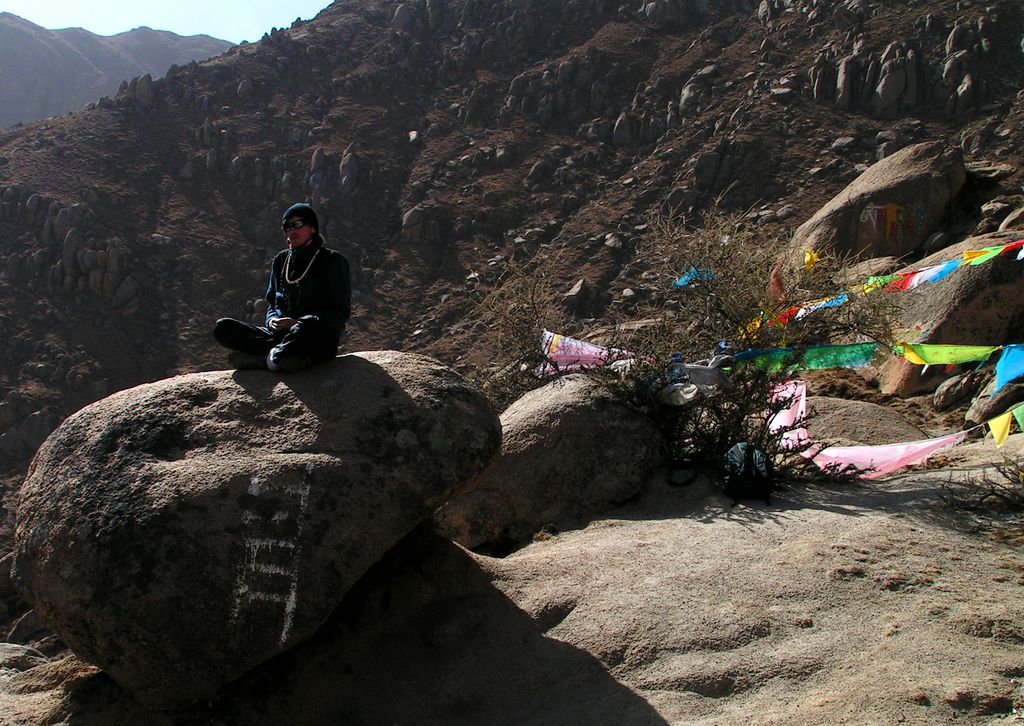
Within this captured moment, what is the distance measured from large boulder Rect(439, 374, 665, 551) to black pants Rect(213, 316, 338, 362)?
1526 mm

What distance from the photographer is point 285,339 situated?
401 centimetres

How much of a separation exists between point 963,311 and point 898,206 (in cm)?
402

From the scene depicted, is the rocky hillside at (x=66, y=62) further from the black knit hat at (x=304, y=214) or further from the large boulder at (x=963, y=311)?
the black knit hat at (x=304, y=214)

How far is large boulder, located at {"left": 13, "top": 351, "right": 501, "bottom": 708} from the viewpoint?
3246 millimetres

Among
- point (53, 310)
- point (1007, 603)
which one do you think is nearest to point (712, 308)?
point (1007, 603)

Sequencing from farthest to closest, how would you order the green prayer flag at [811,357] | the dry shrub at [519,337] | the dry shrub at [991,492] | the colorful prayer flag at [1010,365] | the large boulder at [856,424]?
the large boulder at [856,424], the dry shrub at [519,337], the colorful prayer flag at [1010,365], the green prayer flag at [811,357], the dry shrub at [991,492]

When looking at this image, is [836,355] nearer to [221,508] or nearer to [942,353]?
[942,353]

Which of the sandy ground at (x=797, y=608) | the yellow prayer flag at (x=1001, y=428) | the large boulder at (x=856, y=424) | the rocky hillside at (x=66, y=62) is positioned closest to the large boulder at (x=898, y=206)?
the large boulder at (x=856, y=424)

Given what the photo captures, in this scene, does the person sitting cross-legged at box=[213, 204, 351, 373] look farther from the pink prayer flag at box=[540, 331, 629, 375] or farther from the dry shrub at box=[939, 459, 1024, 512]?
the dry shrub at box=[939, 459, 1024, 512]

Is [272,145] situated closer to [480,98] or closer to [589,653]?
[480,98]

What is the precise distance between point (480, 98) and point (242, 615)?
22.7 metres

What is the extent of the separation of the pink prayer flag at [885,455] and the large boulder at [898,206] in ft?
17.2

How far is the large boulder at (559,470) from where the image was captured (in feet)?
17.7

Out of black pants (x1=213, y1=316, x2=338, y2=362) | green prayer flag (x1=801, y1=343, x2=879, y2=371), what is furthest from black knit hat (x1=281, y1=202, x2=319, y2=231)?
green prayer flag (x1=801, y1=343, x2=879, y2=371)
